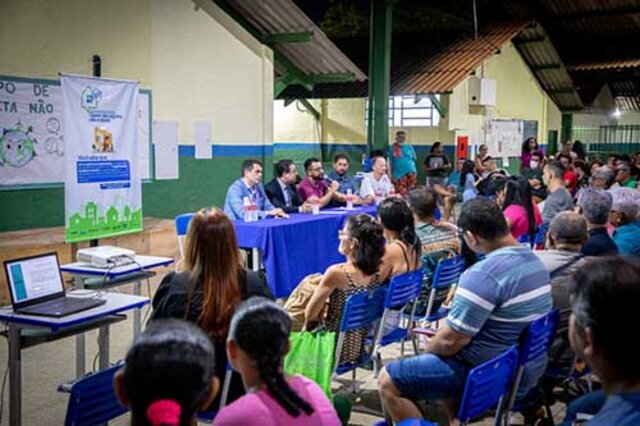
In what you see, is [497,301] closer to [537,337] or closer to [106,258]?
[537,337]

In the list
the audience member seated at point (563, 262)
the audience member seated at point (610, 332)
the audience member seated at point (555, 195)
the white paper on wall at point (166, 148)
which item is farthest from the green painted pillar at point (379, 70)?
the audience member seated at point (610, 332)

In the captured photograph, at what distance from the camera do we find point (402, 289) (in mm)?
3715

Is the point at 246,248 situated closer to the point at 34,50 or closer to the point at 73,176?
the point at 73,176

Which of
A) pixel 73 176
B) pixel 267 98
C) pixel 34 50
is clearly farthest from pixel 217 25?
pixel 73 176

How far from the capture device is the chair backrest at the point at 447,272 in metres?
4.23

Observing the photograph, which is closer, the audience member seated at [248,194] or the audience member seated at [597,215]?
the audience member seated at [597,215]

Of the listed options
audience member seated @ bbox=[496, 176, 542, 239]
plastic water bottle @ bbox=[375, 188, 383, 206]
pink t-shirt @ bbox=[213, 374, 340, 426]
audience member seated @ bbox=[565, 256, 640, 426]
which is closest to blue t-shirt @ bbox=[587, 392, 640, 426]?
audience member seated @ bbox=[565, 256, 640, 426]

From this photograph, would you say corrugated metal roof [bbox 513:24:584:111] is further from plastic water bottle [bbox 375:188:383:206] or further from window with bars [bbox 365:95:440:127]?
plastic water bottle [bbox 375:188:383:206]

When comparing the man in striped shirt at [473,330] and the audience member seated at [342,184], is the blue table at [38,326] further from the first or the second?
the audience member seated at [342,184]

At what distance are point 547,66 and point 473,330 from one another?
597 inches

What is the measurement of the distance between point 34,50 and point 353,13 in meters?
9.97

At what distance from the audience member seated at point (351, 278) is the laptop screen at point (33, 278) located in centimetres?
132

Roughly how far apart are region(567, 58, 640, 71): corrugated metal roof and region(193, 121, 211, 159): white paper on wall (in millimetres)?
12231

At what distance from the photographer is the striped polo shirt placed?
2768mm
